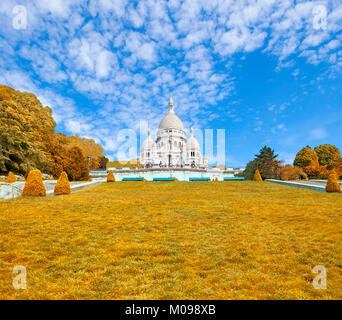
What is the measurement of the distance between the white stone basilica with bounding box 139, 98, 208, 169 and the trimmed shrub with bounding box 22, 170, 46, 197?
63.6m

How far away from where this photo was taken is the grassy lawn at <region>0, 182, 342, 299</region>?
10.9 feet

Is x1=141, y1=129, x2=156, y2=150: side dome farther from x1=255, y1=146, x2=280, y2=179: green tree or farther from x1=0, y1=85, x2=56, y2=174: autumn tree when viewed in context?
x1=0, y1=85, x2=56, y2=174: autumn tree

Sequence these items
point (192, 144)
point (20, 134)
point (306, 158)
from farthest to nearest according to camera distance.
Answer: point (192, 144) < point (306, 158) < point (20, 134)

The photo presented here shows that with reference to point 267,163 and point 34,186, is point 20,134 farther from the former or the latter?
point 267,163

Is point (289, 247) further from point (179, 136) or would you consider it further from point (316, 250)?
point (179, 136)

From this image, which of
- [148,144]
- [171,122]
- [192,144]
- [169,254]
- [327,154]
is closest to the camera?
[169,254]

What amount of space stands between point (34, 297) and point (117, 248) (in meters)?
2.15

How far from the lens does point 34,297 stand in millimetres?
3133

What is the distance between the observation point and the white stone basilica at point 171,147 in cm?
7900

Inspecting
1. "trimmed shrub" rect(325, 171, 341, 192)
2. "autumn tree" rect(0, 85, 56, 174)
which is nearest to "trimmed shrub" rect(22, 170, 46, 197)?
"autumn tree" rect(0, 85, 56, 174)

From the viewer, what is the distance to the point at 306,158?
48688mm

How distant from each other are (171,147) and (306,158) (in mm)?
45640

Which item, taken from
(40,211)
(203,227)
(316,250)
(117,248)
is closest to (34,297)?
(117,248)

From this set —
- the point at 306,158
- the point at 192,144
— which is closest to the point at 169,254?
the point at 306,158
